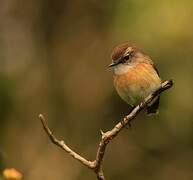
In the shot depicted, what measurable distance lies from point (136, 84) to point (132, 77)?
0.07 meters

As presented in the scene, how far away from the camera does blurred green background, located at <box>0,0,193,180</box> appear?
1100 cm

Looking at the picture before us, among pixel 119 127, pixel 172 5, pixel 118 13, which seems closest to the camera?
pixel 119 127

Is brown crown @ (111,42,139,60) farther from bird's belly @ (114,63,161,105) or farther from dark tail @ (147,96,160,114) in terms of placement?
dark tail @ (147,96,160,114)

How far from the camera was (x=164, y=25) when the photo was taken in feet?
30.0

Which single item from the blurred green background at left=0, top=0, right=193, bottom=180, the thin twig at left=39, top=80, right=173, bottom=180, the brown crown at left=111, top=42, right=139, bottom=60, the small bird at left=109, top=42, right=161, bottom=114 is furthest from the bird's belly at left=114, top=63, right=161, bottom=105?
the blurred green background at left=0, top=0, right=193, bottom=180

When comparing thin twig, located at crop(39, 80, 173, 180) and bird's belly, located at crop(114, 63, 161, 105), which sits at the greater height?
thin twig, located at crop(39, 80, 173, 180)

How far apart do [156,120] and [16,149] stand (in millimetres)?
1879

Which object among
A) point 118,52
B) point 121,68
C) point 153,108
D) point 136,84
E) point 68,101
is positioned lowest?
point 68,101

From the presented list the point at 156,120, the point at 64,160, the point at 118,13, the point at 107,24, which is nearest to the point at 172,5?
the point at 118,13

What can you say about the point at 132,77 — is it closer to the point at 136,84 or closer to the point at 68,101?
the point at 136,84

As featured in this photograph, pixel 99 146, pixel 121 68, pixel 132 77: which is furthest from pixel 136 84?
pixel 99 146

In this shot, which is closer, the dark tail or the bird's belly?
the bird's belly

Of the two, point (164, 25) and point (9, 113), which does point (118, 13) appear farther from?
point (9, 113)

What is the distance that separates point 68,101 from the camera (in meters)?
11.4
